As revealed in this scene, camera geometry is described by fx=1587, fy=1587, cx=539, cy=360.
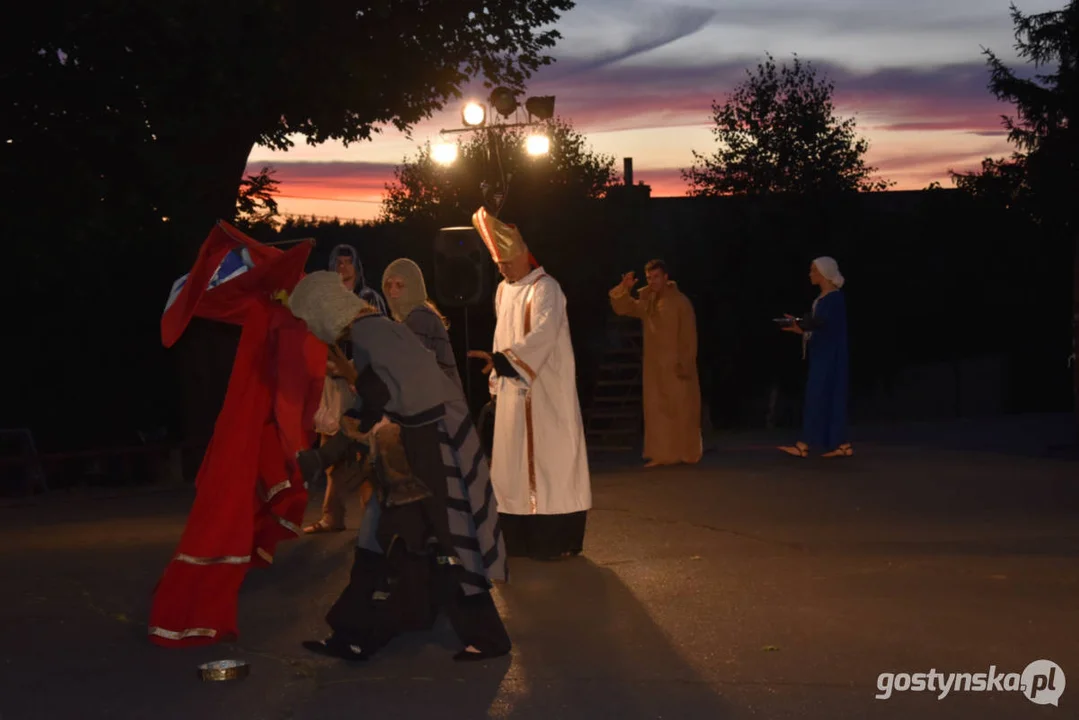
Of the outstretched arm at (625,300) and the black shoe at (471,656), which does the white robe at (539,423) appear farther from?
the outstretched arm at (625,300)

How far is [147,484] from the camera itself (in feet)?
60.9

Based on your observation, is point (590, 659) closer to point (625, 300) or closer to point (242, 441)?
point (242, 441)

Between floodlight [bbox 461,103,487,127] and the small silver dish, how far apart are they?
10139 millimetres

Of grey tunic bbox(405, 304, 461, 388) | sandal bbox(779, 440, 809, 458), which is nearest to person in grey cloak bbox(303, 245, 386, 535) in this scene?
grey tunic bbox(405, 304, 461, 388)

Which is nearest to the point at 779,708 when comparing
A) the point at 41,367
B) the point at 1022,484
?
the point at 1022,484

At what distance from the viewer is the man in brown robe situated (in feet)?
52.5

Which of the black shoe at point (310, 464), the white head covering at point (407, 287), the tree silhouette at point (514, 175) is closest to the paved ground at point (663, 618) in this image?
the black shoe at point (310, 464)

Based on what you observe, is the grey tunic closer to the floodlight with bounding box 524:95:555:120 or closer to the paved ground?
the paved ground

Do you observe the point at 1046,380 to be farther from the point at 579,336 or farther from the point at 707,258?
the point at 579,336

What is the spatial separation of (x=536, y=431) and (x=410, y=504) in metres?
2.88

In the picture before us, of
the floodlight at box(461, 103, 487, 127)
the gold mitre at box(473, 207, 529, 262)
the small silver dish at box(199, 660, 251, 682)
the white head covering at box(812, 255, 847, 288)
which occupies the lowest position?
the small silver dish at box(199, 660, 251, 682)

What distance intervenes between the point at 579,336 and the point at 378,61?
42.8 feet

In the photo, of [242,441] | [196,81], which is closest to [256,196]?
[196,81]

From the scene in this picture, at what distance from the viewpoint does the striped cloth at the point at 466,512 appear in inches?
279
